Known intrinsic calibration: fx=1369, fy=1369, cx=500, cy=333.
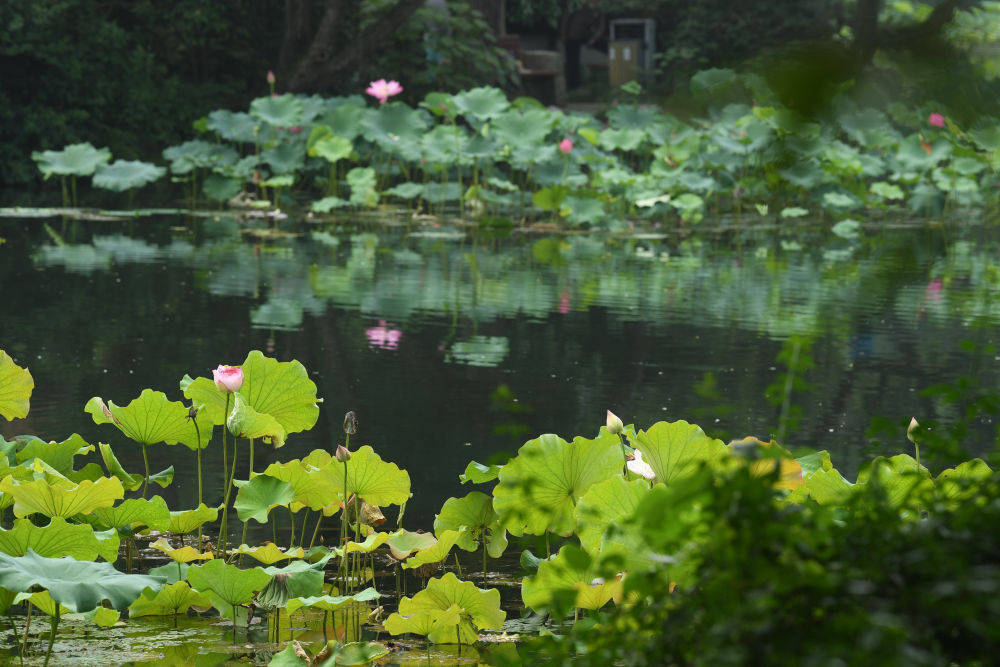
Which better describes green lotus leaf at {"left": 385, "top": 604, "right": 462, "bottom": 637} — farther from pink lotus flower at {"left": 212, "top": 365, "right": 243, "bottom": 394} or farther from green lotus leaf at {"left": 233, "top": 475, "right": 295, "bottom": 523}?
pink lotus flower at {"left": 212, "top": 365, "right": 243, "bottom": 394}

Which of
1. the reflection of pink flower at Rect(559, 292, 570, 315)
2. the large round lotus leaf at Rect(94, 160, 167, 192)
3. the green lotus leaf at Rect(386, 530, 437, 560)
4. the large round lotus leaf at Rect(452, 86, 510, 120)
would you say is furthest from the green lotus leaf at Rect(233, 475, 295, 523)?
the large round lotus leaf at Rect(452, 86, 510, 120)

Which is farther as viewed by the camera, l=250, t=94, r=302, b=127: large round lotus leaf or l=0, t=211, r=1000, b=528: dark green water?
l=250, t=94, r=302, b=127: large round lotus leaf

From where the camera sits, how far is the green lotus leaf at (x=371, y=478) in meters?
2.60

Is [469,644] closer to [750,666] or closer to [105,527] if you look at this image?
[105,527]

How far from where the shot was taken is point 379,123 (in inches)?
427

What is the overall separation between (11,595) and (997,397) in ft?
4.96

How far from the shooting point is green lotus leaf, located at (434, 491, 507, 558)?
2.64 metres

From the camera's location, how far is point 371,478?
2.63m

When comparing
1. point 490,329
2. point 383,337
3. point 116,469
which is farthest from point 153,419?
point 490,329

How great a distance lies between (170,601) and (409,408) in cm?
180

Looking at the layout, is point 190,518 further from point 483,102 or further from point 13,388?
point 483,102

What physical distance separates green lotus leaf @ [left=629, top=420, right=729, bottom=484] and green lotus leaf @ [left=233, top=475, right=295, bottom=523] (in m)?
0.66

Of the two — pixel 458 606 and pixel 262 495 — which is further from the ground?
pixel 262 495

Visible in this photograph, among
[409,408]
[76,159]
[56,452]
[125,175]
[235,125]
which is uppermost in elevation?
[235,125]
